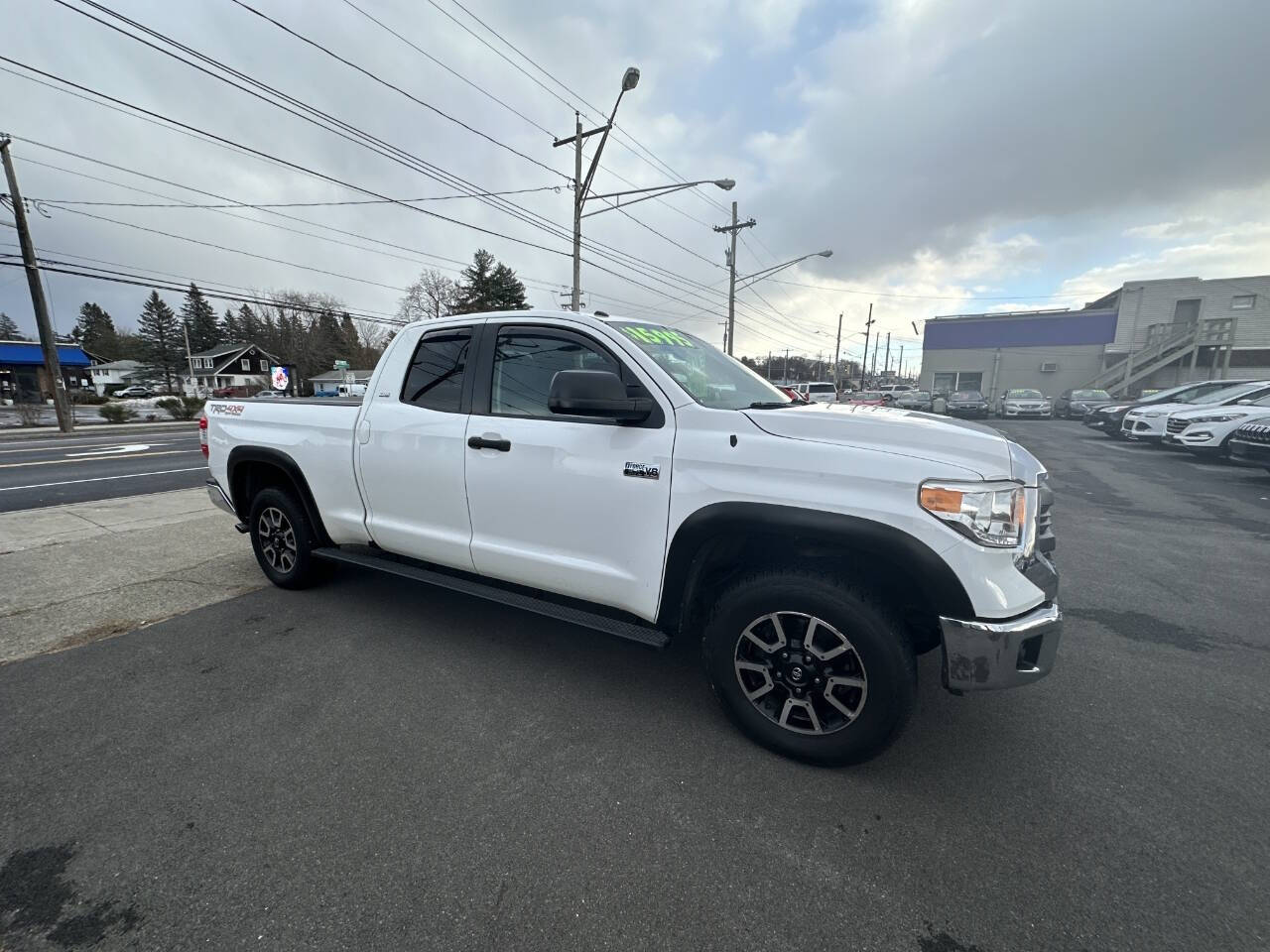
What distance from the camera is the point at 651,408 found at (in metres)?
2.50

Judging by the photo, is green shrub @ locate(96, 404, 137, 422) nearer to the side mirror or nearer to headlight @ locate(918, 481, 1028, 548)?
the side mirror

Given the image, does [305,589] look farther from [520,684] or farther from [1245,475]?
[1245,475]

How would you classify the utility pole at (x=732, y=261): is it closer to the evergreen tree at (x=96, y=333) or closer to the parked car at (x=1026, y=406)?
the parked car at (x=1026, y=406)

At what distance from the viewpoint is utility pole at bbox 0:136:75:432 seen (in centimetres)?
1750

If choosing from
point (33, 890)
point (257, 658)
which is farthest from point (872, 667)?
point (257, 658)

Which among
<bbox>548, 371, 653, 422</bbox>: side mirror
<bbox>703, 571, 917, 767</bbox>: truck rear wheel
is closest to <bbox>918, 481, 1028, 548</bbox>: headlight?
<bbox>703, 571, 917, 767</bbox>: truck rear wheel

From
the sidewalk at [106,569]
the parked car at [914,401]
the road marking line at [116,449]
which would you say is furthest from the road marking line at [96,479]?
the parked car at [914,401]

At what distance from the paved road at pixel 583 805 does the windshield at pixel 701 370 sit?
1.57 meters

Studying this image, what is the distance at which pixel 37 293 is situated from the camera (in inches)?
732

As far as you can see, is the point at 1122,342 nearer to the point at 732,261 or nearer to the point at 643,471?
the point at 732,261

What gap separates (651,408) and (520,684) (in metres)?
1.67

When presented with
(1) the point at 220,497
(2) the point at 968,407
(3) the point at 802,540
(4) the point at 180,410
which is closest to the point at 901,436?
(3) the point at 802,540

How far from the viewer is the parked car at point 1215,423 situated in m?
10.0

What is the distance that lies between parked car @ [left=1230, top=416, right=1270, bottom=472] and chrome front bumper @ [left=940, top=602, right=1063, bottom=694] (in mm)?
10351
